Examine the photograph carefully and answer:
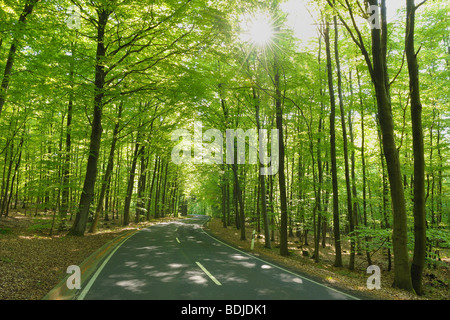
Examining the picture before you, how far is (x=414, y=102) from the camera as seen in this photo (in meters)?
8.54

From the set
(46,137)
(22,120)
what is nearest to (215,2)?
(22,120)

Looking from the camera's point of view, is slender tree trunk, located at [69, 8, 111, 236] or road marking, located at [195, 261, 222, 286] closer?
road marking, located at [195, 261, 222, 286]

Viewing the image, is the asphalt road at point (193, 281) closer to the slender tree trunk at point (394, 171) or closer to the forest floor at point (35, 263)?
the forest floor at point (35, 263)
